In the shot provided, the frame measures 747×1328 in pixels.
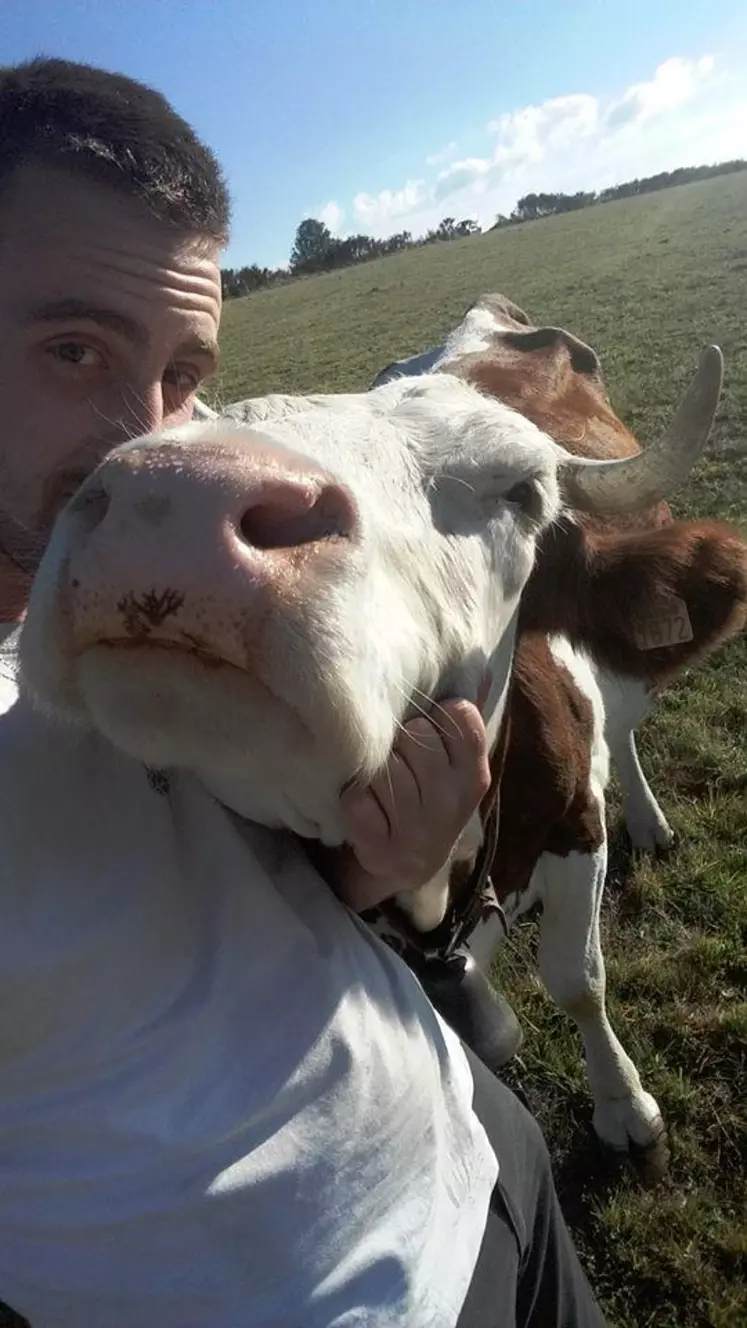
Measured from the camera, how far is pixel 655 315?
19109 millimetres

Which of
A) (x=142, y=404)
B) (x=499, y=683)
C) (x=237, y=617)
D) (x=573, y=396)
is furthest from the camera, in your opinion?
(x=573, y=396)

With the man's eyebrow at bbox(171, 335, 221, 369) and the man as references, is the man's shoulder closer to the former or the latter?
the man

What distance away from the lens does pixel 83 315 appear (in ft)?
5.92

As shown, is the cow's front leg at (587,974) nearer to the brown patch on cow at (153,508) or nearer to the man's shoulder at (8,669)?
the man's shoulder at (8,669)

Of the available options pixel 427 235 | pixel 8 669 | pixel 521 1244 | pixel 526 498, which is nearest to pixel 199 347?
pixel 526 498

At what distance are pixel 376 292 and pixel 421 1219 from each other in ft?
130

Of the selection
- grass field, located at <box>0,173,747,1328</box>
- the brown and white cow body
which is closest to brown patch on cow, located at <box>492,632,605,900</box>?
the brown and white cow body

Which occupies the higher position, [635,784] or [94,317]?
[94,317]

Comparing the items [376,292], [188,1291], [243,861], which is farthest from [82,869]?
[376,292]

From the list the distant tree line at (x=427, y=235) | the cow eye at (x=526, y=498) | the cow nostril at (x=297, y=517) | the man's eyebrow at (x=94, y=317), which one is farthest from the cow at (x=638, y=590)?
the distant tree line at (x=427, y=235)

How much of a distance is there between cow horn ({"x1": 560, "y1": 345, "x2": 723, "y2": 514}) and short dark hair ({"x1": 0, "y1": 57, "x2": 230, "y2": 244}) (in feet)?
3.56

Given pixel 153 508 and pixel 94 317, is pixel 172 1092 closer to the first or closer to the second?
pixel 153 508

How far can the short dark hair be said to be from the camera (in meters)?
1.80

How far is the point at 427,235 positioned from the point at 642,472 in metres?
78.9
